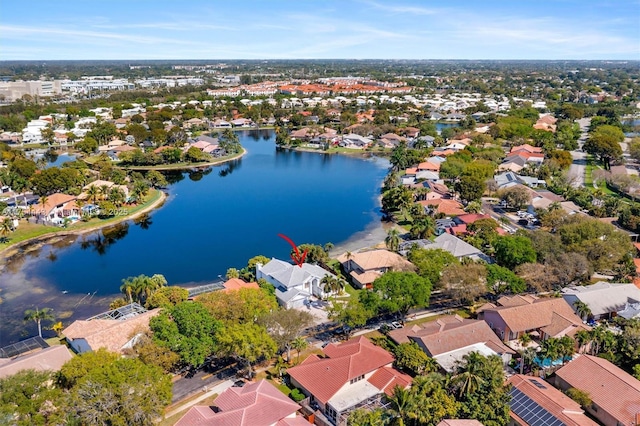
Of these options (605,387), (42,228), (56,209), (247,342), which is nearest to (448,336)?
(605,387)

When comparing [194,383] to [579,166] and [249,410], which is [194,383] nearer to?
[249,410]

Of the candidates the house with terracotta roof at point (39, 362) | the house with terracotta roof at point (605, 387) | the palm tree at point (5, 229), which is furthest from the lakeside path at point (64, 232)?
the house with terracotta roof at point (605, 387)

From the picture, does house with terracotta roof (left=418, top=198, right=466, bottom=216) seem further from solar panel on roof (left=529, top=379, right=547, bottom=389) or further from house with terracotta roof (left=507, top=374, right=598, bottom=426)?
house with terracotta roof (left=507, top=374, right=598, bottom=426)

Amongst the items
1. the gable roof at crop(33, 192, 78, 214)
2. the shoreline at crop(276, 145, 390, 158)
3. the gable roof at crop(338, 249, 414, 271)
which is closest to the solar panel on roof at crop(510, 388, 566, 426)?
the gable roof at crop(338, 249, 414, 271)

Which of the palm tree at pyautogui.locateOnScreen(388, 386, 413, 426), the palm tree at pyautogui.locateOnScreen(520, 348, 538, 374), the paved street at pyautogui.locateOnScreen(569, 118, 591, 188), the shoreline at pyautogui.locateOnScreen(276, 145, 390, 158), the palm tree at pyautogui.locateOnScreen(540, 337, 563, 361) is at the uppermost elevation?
the palm tree at pyautogui.locateOnScreen(388, 386, 413, 426)

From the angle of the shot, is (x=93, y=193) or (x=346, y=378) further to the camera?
(x=93, y=193)

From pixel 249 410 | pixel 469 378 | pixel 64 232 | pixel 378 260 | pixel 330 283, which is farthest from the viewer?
pixel 64 232

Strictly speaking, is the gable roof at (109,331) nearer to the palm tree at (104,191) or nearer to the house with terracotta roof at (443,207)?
the palm tree at (104,191)

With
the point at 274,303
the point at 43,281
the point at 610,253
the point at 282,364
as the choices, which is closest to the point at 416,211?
the point at 610,253
